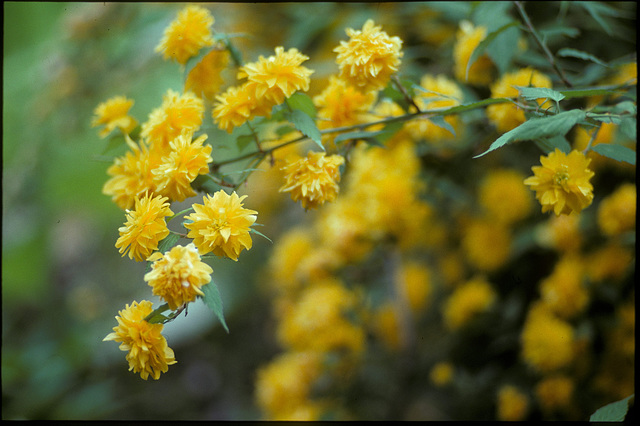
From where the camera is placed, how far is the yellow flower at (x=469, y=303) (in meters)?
0.98

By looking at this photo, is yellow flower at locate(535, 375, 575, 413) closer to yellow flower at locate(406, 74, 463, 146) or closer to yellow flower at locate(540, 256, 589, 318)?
yellow flower at locate(540, 256, 589, 318)

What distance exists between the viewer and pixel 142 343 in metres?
0.45

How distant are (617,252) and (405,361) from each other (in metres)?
0.48

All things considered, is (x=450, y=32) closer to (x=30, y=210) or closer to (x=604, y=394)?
(x=604, y=394)

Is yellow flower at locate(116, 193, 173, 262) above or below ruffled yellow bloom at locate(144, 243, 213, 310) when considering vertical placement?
above

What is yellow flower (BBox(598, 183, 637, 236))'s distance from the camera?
2.49 feet

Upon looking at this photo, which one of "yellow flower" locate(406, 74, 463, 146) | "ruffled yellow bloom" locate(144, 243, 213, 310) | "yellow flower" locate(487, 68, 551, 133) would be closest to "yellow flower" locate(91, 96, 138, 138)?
"ruffled yellow bloom" locate(144, 243, 213, 310)

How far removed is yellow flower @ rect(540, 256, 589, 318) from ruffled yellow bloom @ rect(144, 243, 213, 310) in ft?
2.07

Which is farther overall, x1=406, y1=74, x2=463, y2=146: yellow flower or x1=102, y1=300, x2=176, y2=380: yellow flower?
x1=406, y1=74, x2=463, y2=146: yellow flower

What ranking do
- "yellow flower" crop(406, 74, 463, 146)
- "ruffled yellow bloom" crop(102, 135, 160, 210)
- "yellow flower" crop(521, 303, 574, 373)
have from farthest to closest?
1. "yellow flower" crop(521, 303, 574, 373)
2. "yellow flower" crop(406, 74, 463, 146)
3. "ruffled yellow bloom" crop(102, 135, 160, 210)

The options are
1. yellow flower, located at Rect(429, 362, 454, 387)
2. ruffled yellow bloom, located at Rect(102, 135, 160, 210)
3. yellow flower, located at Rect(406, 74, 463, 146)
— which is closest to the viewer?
ruffled yellow bloom, located at Rect(102, 135, 160, 210)

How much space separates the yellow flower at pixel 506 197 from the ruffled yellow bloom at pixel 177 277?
2.43ft

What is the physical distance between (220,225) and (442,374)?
2.22 feet

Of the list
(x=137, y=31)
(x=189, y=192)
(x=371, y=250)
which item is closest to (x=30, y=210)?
(x=137, y=31)
